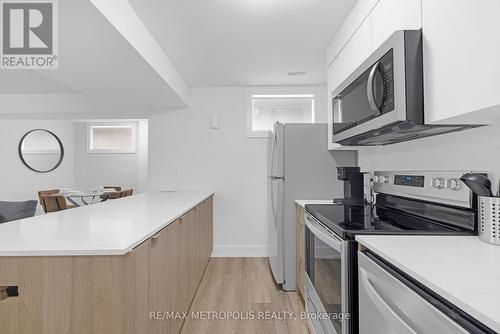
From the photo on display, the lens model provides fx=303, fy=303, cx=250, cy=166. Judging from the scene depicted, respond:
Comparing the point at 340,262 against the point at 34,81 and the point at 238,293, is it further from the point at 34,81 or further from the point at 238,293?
the point at 34,81

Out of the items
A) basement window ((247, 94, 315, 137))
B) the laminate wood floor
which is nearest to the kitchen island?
the laminate wood floor

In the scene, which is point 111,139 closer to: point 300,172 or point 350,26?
point 300,172

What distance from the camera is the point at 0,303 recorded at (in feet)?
3.54

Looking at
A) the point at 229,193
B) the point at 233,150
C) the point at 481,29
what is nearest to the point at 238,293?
the point at 229,193

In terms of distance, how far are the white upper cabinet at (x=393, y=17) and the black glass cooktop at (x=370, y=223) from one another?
86cm

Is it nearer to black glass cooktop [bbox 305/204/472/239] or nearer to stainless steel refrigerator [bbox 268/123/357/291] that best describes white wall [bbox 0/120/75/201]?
stainless steel refrigerator [bbox 268/123/357/291]

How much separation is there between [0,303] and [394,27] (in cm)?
197

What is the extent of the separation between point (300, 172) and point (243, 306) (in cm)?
128

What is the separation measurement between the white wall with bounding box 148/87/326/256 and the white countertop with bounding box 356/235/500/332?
2.97m

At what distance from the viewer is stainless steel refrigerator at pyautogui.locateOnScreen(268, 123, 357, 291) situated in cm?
284

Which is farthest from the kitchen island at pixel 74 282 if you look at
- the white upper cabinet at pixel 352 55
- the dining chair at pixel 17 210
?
the dining chair at pixel 17 210

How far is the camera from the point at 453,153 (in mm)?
1469

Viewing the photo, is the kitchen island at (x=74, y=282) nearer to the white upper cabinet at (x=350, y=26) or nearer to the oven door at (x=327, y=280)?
the oven door at (x=327, y=280)

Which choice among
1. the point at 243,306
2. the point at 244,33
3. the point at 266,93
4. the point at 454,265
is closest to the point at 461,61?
the point at 454,265
